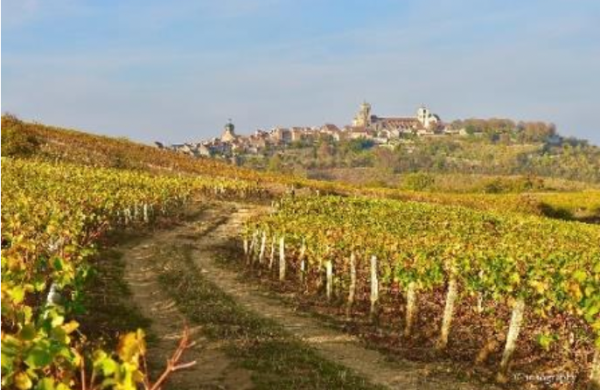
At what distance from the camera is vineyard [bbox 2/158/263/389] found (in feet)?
14.9

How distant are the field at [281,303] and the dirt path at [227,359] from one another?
→ 7 centimetres

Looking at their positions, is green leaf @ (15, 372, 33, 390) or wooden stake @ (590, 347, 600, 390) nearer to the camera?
green leaf @ (15, 372, 33, 390)

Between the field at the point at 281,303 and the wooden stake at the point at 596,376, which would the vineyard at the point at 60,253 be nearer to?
the field at the point at 281,303

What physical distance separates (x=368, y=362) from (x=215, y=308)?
5835 mm

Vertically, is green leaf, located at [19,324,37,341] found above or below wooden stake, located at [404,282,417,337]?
above

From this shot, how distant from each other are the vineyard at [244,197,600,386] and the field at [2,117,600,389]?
8 cm

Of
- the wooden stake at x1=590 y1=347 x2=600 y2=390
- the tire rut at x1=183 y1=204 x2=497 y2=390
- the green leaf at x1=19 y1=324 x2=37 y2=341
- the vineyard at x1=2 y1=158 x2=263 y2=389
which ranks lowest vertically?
the tire rut at x1=183 y1=204 x2=497 y2=390

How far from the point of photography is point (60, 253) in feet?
47.0

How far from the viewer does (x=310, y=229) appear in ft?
103

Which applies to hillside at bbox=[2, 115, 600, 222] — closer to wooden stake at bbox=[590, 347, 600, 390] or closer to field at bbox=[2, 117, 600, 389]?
field at bbox=[2, 117, 600, 389]

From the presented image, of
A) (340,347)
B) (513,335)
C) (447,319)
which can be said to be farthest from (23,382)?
(447,319)

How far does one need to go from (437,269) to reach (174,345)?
27.8ft

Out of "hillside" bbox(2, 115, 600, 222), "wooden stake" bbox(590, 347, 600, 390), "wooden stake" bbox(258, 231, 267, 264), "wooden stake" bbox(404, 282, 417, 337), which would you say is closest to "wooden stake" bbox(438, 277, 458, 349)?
"wooden stake" bbox(404, 282, 417, 337)

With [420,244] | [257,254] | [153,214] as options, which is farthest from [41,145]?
[420,244]
